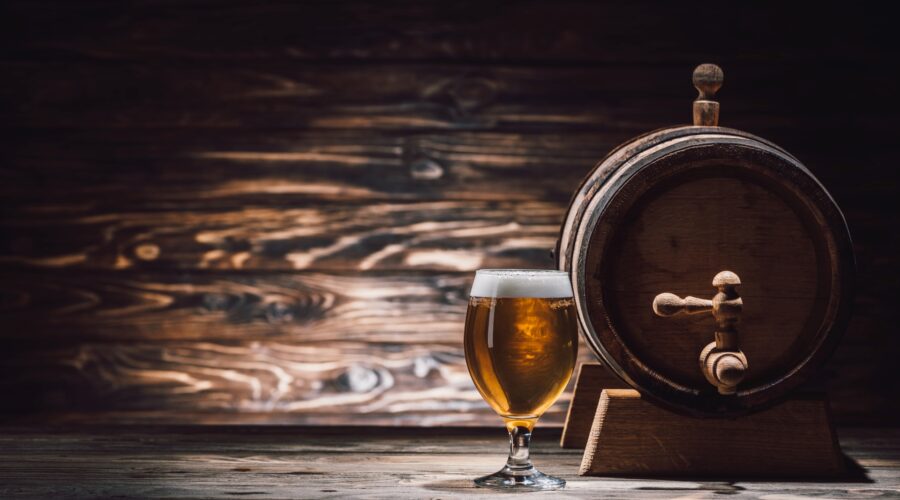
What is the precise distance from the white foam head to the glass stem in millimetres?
Result: 224

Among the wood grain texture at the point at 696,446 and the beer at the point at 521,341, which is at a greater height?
the beer at the point at 521,341

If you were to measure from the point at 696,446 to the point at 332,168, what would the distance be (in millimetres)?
1159

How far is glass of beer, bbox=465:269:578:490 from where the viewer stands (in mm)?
1498

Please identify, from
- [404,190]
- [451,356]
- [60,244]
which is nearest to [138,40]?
[60,244]

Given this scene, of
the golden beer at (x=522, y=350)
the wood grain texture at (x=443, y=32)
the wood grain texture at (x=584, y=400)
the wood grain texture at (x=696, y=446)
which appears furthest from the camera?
the wood grain texture at (x=443, y=32)

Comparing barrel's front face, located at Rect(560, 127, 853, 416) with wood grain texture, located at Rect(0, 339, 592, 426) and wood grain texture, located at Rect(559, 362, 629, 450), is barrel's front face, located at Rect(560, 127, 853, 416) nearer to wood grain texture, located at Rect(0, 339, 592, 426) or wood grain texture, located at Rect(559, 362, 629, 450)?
wood grain texture, located at Rect(559, 362, 629, 450)

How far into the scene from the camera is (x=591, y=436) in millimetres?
1636

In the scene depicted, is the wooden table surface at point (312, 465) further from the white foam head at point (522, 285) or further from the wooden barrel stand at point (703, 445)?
the white foam head at point (522, 285)

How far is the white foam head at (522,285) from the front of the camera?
151cm

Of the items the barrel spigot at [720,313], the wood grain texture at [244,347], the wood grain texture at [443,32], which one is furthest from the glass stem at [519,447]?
the wood grain texture at [443,32]

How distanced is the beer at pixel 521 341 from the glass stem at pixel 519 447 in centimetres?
1

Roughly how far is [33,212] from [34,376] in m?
0.41

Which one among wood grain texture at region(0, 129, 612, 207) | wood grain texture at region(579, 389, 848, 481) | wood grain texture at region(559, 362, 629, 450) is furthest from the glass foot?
wood grain texture at region(0, 129, 612, 207)

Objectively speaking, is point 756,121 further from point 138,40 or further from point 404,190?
point 138,40
